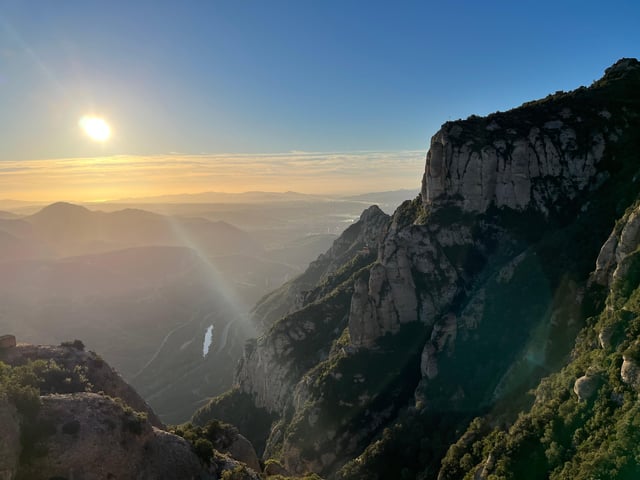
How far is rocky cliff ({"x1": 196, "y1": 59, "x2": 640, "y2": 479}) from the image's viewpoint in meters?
61.6

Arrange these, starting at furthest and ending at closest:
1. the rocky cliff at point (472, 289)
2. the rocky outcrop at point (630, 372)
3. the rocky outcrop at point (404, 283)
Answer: the rocky outcrop at point (404, 283)
the rocky cliff at point (472, 289)
the rocky outcrop at point (630, 372)

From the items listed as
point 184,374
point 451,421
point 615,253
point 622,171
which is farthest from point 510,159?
point 184,374

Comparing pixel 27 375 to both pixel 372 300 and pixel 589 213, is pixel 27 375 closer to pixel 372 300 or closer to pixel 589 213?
pixel 372 300

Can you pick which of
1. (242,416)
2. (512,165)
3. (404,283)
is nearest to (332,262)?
(242,416)

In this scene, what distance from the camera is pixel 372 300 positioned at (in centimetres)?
8531

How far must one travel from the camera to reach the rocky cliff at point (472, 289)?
202 ft

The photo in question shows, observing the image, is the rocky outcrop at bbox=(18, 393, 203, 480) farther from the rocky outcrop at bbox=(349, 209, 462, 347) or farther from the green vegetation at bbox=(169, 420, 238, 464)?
the rocky outcrop at bbox=(349, 209, 462, 347)

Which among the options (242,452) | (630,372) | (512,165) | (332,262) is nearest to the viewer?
(630,372)

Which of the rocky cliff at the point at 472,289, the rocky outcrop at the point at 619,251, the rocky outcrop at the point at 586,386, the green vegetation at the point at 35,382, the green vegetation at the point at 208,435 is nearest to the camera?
the green vegetation at the point at 35,382

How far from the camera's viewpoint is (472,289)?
78.3m

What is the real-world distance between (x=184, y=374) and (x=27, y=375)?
15287 centimetres

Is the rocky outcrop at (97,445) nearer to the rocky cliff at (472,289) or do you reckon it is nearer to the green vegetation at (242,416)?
the rocky cliff at (472,289)

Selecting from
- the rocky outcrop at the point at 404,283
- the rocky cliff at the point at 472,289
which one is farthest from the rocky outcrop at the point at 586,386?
the rocky outcrop at the point at 404,283

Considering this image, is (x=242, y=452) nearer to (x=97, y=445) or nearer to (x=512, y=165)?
(x=97, y=445)
